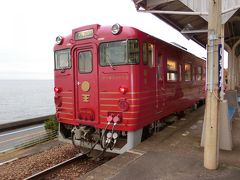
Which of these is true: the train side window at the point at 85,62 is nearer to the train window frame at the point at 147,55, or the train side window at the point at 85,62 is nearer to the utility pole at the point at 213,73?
the train window frame at the point at 147,55

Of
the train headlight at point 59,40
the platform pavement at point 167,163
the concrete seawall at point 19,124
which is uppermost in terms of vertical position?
the train headlight at point 59,40

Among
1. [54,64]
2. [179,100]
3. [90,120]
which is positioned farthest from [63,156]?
[179,100]

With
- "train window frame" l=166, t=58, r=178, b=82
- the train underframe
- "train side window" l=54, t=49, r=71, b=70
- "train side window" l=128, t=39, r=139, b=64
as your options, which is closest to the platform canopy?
"train window frame" l=166, t=58, r=178, b=82

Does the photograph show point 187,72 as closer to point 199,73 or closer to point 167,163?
point 199,73

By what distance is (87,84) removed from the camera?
5637 mm

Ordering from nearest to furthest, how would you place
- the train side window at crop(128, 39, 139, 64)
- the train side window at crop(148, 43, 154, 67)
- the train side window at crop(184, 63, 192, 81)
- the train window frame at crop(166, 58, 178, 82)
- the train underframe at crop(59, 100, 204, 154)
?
the train side window at crop(128, 39, 139, 64)
the train underframe at crop(59, 100, 204, 154)
the train side window at crop(148, 43, 154, 67)
the train window frame at crop(166, 58, 178, 82)
the train side window at crop(184, 63, 192, 81)

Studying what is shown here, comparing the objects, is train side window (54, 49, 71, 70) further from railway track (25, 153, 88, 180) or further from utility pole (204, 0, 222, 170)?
utility pole (204, 0, 222, 170)

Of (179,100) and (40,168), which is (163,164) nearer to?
(40,168)

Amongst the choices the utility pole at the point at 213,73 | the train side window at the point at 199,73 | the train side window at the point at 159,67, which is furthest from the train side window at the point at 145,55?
the train side window at the point at 199,73

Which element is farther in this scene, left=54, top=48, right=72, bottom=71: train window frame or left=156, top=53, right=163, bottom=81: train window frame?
left=156, top=53, right=163, bottom=81: train window frame

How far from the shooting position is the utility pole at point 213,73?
3855mm

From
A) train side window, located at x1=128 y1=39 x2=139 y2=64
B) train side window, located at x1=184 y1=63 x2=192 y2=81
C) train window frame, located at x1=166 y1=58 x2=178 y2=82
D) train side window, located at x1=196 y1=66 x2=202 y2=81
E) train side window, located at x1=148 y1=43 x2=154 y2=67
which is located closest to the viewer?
train side window, located at x1=128 y1=39 x2=139 y2=64

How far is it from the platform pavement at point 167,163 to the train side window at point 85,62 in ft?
7.27

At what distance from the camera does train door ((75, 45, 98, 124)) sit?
18.1ft
